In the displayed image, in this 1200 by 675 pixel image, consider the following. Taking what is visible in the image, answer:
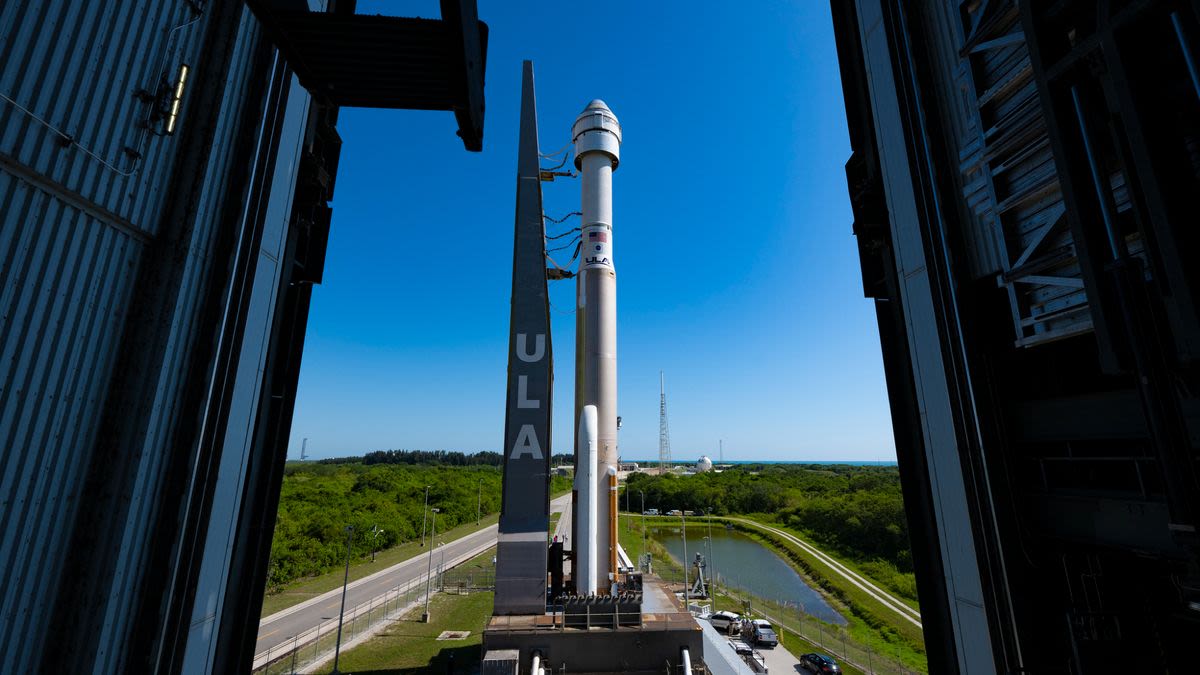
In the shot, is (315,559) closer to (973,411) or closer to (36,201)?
(36,201)

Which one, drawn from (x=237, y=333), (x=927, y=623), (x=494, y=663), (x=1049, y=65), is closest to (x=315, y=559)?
(x=494, y=663)

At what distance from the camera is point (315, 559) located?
36.1 m

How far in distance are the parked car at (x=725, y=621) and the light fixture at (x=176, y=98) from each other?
25324 millimetres

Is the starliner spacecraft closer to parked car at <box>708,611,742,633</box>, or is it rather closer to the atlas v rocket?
the atlas v rocket

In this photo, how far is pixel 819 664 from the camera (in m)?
17.2

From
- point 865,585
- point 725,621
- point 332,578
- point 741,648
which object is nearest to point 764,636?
point 741,648

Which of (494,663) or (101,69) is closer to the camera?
(101,69)

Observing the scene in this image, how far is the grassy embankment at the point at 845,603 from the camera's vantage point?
24.1 m

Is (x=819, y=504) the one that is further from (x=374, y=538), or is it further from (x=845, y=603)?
(x=374, y=538)

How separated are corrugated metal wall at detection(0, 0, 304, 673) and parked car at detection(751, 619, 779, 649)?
2174 cm

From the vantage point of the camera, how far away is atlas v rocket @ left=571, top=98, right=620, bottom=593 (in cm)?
1467

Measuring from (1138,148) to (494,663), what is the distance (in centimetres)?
1329

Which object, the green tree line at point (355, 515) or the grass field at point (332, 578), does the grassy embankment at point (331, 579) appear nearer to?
the grass field at point (332, 578)

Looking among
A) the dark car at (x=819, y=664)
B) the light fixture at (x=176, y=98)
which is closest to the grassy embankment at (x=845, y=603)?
the dark car at (x=819, y=664)
